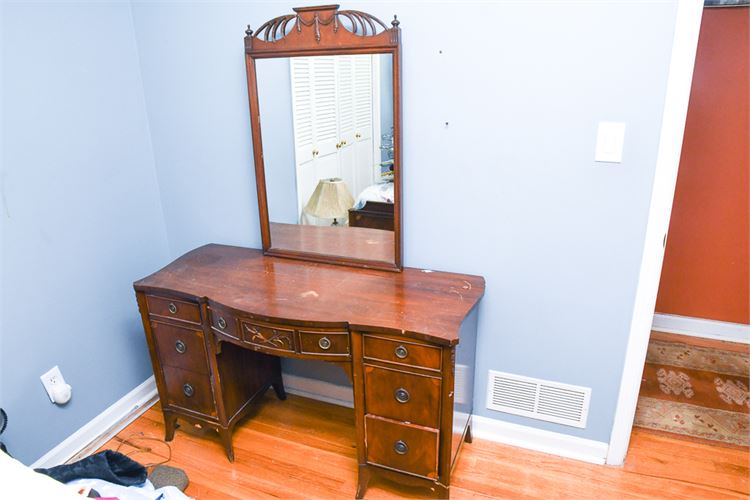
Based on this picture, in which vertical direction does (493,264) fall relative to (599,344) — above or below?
above

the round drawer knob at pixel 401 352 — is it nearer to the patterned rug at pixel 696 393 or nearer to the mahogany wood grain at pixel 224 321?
the mahogany wood grain at pixel 224 321

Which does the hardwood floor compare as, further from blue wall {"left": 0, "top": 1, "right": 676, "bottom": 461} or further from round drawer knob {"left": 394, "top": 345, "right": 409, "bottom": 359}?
round drawer knob {"left": 394, "top": 345, "right": 409, "bottom": 359}

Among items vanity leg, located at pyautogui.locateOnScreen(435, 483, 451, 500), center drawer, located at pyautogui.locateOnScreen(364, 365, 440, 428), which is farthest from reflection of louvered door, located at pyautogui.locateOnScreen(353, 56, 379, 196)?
vanity leg, located at pyautogui.locateOnScreen(435, 483, 451, 500)

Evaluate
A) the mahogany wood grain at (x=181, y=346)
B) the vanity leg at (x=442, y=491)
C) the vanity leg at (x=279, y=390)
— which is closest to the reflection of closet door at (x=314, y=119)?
the mahogany wood grain at (x=181, y=346)

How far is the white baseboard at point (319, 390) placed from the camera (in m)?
2.28

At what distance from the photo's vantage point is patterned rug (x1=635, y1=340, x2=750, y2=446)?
2.15 m

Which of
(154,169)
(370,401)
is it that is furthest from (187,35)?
(370,401)

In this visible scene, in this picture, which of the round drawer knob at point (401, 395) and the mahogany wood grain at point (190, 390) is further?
the mahogany wood grain at point (190, 390)

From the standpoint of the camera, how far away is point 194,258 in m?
2.12

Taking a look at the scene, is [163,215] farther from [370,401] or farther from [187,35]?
[370,401]

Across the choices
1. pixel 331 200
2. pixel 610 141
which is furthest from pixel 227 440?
pixel 610 141

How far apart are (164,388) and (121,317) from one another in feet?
1.32

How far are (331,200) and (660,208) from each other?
44.0 inches

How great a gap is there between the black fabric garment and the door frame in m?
1.71
